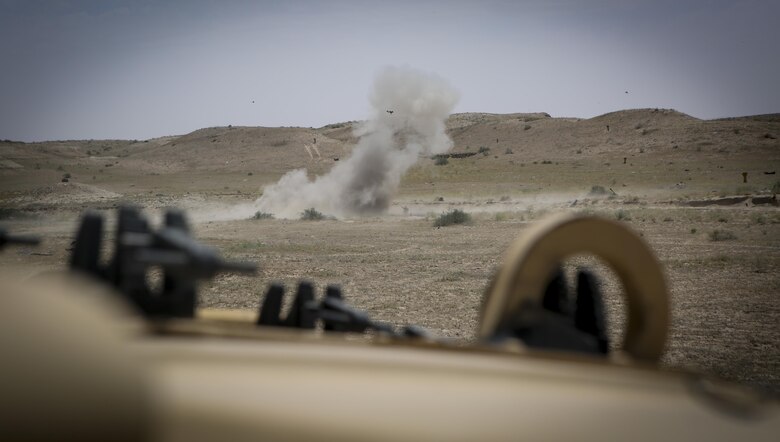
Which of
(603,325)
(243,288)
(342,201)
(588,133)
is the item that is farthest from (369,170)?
(588,133)

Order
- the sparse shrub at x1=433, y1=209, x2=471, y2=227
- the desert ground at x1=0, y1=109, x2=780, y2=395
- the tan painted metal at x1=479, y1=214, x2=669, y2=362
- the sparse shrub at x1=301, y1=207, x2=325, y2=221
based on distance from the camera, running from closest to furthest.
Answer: the tan painted metal at x1=479, y1=214, x2=669, y2=362 < the desert ground at x1=0, y1=109, x2=780, y2=395 < the sparse shrub at x1=433, y1=209, x2=471, y2=227 < the sparse shrub at x1=301, y1=207, x2=325, y2=221

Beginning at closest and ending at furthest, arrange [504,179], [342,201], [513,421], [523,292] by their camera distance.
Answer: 1. [513,421]
2. [523,292]
3. [342,201]
4. [504,179]

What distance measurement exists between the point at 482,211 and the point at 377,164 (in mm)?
8392

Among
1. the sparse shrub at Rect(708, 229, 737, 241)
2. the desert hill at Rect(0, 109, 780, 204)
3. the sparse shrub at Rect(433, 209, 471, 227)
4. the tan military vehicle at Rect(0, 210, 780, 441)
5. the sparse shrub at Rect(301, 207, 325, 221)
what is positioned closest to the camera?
the tan military vehicle at Rect(0, 210, 780, 441)

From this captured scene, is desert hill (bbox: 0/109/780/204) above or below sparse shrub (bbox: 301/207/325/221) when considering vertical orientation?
above

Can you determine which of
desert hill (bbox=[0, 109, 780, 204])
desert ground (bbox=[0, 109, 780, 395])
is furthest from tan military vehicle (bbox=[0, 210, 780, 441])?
desert hill (bbox=[0, 109, 780, 204])

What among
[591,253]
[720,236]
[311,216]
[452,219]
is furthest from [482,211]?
[591,253]

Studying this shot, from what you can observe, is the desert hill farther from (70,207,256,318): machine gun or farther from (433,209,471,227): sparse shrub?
(70,207,256,318): machine gun

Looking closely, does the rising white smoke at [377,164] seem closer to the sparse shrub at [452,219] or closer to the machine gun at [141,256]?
the sparse shrub at [452,219]

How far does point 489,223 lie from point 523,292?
104 ft

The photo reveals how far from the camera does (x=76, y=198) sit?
48.4m

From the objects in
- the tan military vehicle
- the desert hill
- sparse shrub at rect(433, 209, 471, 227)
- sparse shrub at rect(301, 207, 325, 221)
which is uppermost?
the desert hill

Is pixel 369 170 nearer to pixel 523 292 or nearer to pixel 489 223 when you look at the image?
pixel 489 223

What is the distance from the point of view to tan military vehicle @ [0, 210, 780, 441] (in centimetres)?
139
